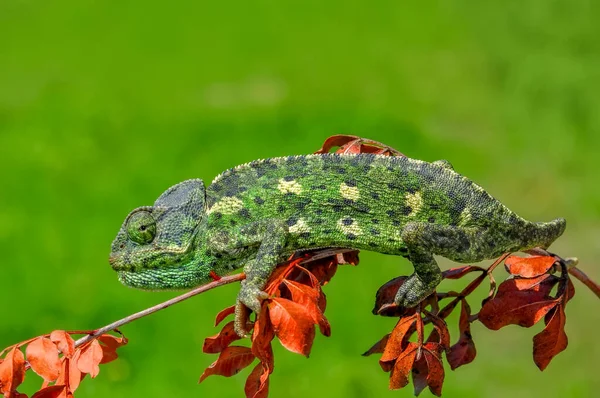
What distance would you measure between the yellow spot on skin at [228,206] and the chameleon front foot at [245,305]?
26 cm

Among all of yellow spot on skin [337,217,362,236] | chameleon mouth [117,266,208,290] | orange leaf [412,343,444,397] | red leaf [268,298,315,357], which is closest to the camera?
red leaf [268,298,315,357]

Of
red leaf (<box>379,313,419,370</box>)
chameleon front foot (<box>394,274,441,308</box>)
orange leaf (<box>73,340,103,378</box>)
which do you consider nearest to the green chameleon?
chameleon front foot (<box>394,274,441,308</box>)

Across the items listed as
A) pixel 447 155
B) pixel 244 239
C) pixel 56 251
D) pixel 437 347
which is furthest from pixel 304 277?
pixel 447 155

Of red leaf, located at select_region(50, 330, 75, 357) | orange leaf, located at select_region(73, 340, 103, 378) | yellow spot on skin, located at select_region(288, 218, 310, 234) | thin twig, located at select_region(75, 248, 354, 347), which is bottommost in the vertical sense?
orange leaf, located at select_region(73, 340, 103, 378)

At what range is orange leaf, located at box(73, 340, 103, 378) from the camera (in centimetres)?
186

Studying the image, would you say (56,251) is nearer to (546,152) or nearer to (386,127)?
(386,127)

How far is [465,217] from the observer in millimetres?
2121

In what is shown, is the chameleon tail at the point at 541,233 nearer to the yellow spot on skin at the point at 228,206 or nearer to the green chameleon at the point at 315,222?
the green chameleon at the point at 315,222

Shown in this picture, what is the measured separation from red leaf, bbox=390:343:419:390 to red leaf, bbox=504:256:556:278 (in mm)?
323

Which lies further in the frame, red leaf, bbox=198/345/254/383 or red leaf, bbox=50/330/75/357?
red leaf, bbox=198/345/254/383

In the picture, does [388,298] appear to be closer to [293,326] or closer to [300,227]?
[300,227]

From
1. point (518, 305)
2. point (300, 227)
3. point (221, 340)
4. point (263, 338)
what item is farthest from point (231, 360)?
point (518, 305)

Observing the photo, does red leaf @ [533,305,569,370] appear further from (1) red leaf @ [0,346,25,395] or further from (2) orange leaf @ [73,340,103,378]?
(1) red leaf @ [0,346,25,395]

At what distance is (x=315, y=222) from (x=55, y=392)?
0.76 meters
